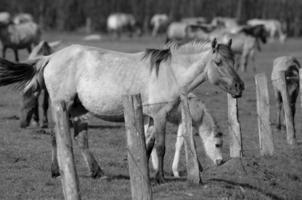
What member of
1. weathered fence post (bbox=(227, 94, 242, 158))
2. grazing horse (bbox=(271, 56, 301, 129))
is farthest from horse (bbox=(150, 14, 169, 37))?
weathered fence post (bbox=(227, 94, 242, 158))

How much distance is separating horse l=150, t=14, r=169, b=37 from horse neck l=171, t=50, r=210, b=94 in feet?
193

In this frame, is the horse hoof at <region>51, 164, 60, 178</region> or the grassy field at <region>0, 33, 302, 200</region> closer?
the grassy field at <region>0, 33, 302, 200</region>

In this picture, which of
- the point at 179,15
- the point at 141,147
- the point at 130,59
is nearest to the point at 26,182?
the point at 130,59

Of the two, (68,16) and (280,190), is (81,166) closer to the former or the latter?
(280,190)

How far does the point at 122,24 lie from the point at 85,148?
Result: 191 feet

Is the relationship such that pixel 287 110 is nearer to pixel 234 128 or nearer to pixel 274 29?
pixel 234 128

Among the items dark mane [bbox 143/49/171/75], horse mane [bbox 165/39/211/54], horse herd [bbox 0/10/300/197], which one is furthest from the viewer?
horse mane [bbox 165/39/211/54]

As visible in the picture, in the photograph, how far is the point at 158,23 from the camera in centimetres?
7269

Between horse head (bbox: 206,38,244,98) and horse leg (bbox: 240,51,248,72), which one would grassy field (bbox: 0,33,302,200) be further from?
horse leg (bbox: 240,51,248,72)

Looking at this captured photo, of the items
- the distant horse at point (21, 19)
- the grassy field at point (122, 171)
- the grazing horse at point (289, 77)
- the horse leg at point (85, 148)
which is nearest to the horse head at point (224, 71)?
the grassy field at point (122, 171)

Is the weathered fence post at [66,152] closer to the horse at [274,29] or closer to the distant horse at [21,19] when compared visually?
the distant horse at [21,19]

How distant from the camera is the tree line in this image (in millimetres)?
70125

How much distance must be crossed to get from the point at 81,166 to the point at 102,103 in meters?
1.42

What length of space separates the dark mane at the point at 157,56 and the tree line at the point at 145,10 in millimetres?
56784
